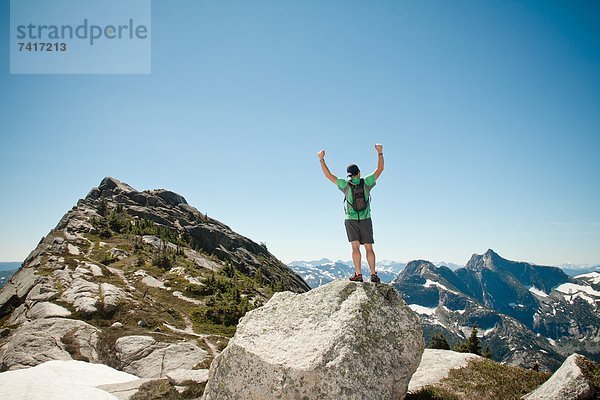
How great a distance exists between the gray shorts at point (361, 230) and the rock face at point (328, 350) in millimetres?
1872

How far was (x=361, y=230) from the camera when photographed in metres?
13.3

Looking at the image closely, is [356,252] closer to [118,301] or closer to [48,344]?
[48,344]

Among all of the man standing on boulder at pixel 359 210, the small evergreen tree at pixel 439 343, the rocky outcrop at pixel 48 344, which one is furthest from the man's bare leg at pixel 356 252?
the small evergreen tree at pixel 439 343

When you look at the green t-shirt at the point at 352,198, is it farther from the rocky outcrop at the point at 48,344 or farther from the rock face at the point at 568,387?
the rocky outcrop at the point at 48,344

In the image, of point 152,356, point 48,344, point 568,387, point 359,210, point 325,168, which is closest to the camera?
point 568,387

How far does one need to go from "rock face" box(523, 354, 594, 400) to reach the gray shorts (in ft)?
29.4

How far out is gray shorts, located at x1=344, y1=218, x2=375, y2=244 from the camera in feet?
43.5

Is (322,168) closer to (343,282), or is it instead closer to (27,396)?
(343,282)

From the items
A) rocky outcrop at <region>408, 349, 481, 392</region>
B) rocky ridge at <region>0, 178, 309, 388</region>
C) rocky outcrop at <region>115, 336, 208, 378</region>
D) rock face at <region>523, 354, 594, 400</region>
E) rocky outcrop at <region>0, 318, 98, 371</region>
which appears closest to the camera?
rock face at <region>523, 354, 594, 400</region>

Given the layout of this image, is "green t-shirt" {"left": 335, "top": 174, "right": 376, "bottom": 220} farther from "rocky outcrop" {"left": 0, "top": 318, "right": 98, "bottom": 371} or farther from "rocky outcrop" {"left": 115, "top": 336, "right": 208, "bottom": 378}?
"rocky outcrop" {"left": 0, "top": 318, "right": 98, "bottom": 371}

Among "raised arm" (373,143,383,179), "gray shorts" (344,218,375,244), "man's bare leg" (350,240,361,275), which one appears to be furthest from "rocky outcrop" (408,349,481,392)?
"raised arm" (373,143,383,179)

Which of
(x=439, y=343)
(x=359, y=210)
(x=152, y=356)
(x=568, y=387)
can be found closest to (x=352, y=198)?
(x=359, y=210)

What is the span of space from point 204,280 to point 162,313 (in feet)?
77.0

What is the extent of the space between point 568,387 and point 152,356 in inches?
1158
